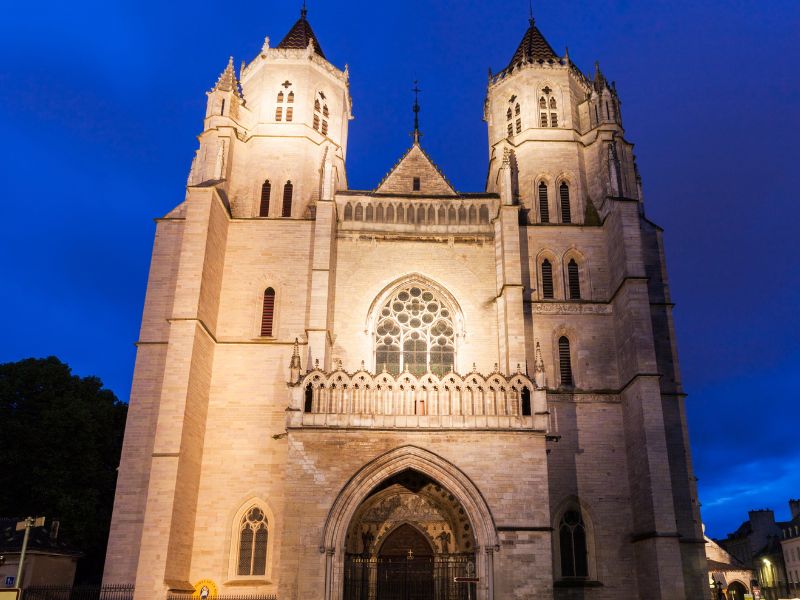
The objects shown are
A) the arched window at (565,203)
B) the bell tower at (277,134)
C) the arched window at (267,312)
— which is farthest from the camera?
the arched window at (565,203)

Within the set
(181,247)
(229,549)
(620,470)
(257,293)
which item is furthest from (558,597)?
(181,247)

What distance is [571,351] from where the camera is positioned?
22.0m

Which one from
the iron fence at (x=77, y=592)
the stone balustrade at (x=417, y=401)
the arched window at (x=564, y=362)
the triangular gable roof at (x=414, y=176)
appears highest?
the triangular gable roof at (x=414, y=176)

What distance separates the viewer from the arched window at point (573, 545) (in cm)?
1953

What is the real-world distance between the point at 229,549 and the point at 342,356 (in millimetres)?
6380

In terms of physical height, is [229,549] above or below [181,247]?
below

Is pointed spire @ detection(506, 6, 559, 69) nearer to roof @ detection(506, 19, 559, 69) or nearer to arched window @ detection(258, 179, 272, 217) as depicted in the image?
roof @ detection(506, 19, 559, 69)

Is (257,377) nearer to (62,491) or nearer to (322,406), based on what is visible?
(322,406)

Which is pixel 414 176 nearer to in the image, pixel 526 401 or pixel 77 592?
pixel 526 401

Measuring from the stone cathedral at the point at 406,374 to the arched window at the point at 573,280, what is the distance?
0.08m

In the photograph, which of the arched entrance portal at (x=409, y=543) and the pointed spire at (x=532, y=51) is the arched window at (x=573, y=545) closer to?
the arched entrance portal at (x=409, y=543)

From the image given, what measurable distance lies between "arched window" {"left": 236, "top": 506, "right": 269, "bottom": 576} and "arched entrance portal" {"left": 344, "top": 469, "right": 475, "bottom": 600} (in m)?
2.49

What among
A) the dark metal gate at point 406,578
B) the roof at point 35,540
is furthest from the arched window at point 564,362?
the roof at point 35,540

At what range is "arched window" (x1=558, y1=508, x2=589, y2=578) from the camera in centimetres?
1953
